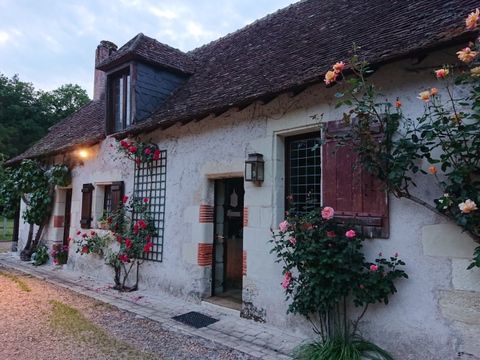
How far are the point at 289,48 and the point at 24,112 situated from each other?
32.6 meters

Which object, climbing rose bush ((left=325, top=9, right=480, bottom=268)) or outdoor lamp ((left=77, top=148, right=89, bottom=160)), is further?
outdoor lamp ((left=77, top=148, right=89, bottom=160))

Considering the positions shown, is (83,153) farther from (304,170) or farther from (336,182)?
(336,182)

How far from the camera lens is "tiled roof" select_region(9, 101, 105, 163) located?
8.98 m

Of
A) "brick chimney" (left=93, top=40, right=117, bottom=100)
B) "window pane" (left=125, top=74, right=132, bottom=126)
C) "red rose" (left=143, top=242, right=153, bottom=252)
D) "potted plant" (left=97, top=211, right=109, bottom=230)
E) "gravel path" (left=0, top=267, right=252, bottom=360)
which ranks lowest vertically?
"gravel path" (left=0, top=267, right=252, bottom=360)

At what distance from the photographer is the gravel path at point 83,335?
3.96 m

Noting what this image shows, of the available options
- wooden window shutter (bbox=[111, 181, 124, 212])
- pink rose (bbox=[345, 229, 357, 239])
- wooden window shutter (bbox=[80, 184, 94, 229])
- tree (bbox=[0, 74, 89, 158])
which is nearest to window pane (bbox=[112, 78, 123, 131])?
wooden window shutter (bbox=[111, 181, 124, 212])

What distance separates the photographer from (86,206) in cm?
884

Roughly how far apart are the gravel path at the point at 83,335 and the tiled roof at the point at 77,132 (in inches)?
161

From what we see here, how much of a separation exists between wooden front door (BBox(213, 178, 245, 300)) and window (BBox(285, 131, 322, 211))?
4.46 feet

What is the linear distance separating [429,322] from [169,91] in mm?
6557

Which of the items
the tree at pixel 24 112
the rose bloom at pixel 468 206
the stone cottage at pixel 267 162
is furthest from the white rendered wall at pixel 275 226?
the tree at pixel 24 112

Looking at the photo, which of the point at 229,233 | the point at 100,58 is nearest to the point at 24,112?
the point at 100,58

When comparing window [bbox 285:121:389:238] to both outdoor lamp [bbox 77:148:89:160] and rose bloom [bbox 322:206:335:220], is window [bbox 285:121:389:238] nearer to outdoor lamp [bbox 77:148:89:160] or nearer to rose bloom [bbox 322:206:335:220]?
rose bloom [bbox 322:206:335:220]

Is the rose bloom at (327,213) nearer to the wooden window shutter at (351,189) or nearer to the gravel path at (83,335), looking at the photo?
the wooden window shutter at (351,189)
